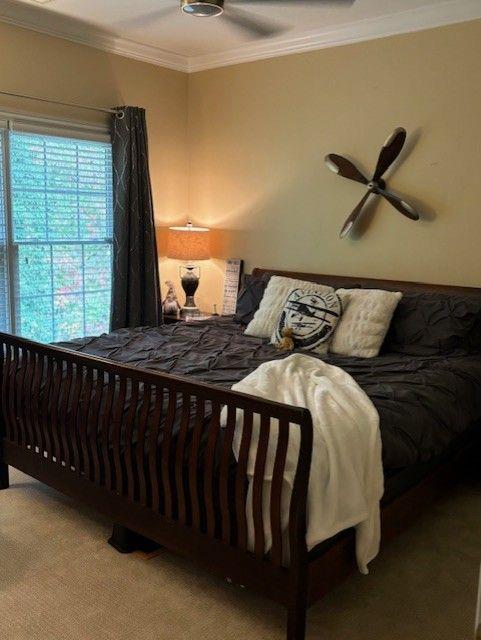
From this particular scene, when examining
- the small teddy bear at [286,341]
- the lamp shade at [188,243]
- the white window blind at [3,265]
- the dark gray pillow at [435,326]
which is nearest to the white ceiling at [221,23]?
the white window blind at [3,265]

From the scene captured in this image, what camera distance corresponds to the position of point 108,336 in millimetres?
3367

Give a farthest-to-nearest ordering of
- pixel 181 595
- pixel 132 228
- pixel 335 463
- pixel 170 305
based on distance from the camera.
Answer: pixel 170 305 < pixel 132 228 < pixel 181 595 < pixel 335 463

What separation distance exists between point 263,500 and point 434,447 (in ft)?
3.03

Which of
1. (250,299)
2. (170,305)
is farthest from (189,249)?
(250,299)

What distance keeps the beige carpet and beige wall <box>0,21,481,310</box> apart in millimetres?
1778

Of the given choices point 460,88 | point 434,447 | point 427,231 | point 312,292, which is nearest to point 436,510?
point 434,447

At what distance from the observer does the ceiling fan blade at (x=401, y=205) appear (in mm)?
3589

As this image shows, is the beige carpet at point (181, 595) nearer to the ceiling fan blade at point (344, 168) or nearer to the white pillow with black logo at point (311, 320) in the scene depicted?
the white pillow with black logo at point (311, 320)

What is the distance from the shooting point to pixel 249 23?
3688 millimetres

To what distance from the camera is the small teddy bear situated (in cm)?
325

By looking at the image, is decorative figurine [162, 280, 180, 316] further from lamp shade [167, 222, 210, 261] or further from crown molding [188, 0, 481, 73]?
crown molding [188, 0, 481, 73]

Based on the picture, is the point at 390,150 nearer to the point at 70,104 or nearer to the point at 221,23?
the point at 221,23

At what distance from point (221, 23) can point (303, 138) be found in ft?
3.04

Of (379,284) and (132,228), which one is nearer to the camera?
(379,284)
